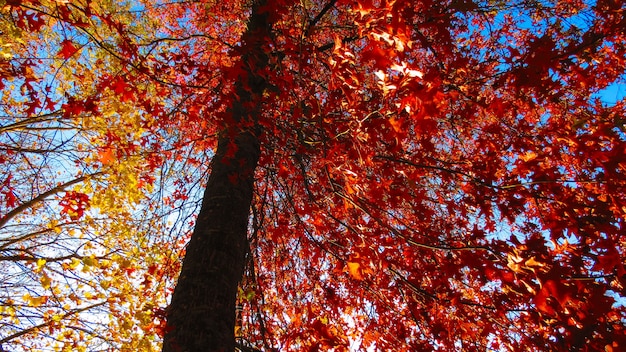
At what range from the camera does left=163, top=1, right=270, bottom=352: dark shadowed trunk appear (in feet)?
6.27

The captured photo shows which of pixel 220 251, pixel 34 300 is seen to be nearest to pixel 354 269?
pixel 220 251

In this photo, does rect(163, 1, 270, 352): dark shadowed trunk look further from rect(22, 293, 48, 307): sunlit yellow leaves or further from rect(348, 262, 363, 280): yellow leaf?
rect(22, 293, 48, 307): sunlit yellow leaves

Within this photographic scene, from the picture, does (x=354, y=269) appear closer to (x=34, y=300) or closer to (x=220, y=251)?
(x=220, y=251)

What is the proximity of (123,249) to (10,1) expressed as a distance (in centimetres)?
644

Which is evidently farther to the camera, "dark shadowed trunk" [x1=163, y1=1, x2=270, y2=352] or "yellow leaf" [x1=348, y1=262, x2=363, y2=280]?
"yellow leaf" [x1=348, y1=262, x2=363, y2=280]

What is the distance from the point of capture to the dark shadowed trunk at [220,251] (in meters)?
1.91

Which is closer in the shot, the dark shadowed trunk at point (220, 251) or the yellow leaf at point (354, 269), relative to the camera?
the dark shadowed trunk at point (220, 251)

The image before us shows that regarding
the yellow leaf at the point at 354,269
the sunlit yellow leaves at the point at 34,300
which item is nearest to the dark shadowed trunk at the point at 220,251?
the yellow leaf at the point at 354,269

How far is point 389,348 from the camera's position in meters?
3.96

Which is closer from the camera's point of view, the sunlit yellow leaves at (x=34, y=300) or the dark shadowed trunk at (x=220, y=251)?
the dark shadowed trunk at (x=220, y=251)

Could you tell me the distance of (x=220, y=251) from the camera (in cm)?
232

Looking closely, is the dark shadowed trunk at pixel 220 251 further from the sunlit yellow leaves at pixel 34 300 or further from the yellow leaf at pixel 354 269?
the sunlit yellow leaves at pixel 34 300

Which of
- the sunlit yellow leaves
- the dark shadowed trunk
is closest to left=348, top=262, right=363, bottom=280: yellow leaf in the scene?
the dark shadowed trunk

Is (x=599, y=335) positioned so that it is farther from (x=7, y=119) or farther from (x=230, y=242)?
(x=7, y=119)
